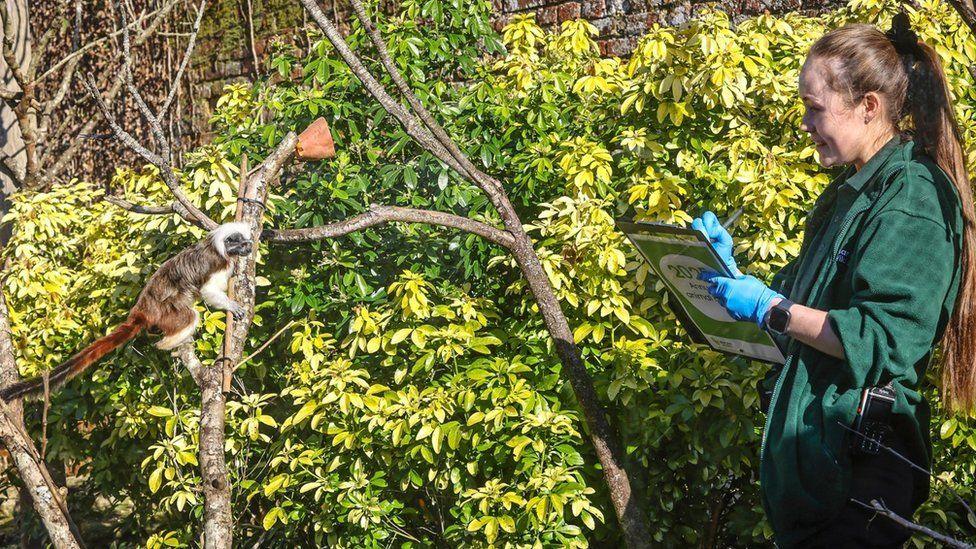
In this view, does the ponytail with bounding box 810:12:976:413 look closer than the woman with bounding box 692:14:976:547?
No

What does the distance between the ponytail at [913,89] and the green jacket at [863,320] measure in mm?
56

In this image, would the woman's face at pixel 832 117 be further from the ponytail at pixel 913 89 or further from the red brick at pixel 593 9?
the red brick at pixel 593 9

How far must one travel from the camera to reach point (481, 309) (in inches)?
138

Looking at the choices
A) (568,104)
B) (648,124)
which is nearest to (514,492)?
(648,124)

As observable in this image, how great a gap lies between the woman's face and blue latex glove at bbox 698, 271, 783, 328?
1.04 ft

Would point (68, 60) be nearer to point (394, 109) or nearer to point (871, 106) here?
point (394, 109)

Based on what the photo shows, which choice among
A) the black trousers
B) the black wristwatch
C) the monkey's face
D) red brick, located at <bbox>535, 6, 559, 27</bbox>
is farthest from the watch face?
red brick, located at <bbox>535, 6, 559, 27</bbox>

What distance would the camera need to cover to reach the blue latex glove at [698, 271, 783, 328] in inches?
74.5

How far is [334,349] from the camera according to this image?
3570mm

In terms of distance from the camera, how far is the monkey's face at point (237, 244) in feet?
10.4

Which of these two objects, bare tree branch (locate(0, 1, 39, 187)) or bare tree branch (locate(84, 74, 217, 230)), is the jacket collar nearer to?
bare tree branch (locate(84, 74, 217, 230))

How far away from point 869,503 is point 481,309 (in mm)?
1918

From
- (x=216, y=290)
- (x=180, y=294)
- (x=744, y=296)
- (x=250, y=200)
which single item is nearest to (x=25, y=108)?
(x=180, y=294)

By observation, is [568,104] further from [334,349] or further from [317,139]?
[334,349]
